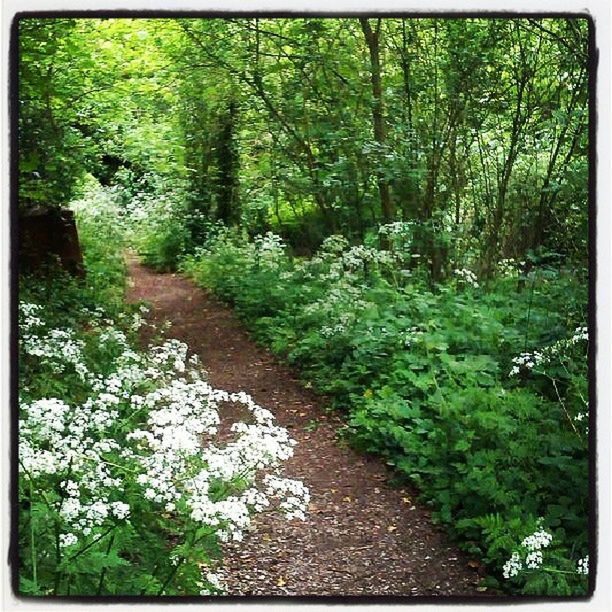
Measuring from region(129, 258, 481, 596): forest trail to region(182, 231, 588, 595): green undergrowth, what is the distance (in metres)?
0.10

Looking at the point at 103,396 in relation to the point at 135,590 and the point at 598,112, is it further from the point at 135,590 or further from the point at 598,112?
the point at 598,112

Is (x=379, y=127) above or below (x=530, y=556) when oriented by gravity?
above

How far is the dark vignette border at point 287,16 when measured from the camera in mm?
1792

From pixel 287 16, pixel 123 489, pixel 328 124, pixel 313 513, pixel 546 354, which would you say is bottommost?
pixel 313 513

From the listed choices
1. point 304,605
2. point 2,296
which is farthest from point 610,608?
point 2,296

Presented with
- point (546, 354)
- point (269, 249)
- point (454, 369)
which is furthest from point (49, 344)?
point (546, 354)

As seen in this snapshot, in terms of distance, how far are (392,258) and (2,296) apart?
5.09 feet

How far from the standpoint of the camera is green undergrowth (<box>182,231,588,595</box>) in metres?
1.97

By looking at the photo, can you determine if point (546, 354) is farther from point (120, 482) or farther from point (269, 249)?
point (120, 482)

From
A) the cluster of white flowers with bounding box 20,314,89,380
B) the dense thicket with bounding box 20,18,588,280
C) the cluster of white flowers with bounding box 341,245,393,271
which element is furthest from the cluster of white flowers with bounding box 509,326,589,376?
the cluster of white flowers with bounding box 20,314,89,380

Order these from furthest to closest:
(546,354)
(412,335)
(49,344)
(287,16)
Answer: (412,335)
(546,354)
(49,344)
(287,16)

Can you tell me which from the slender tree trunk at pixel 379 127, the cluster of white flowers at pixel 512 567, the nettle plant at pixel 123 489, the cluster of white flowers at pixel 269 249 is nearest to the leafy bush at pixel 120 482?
the nettle plant at pixel 123 489

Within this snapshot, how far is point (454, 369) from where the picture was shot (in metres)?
2.50

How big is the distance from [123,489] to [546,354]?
4.53ft
